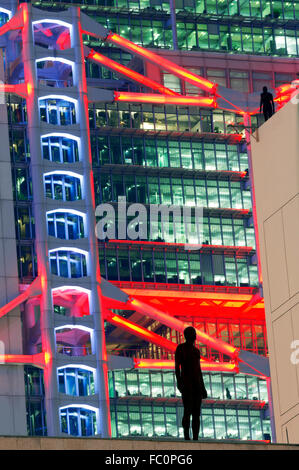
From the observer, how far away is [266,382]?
5591 inches

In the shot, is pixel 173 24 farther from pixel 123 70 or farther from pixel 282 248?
pixel 282 248

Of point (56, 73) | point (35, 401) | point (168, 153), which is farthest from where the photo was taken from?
point (168, 153)

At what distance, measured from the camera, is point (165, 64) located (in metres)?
139

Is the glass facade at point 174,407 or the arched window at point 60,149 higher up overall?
the arched window at point 60,149

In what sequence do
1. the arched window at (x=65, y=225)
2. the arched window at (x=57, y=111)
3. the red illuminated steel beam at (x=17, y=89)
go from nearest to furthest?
the arched window at (x=65, y=225)
the red illuminated steel beam at (x=17, y=89)
the arched window at (x=57, y=111)

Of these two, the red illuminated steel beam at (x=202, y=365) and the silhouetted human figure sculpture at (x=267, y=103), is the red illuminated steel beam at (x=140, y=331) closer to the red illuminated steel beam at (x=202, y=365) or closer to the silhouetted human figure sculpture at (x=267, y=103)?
the red illuminated steel beam at (x=202, y=365)

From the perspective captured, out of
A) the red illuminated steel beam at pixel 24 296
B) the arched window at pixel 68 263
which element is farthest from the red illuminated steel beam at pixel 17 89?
the red illuminated steel beam at pixel 24 296

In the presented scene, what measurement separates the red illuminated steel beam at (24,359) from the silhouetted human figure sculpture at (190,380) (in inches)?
3443

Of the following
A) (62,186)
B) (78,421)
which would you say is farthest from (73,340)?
(62,186)

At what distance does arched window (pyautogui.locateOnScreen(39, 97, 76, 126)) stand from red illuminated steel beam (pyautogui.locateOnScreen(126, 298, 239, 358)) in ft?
47.2

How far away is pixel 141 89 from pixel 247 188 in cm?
1195

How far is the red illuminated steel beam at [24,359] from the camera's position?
124 m

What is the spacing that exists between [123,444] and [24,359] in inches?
3665

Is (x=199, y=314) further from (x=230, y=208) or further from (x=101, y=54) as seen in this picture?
(x=101, y=54)
